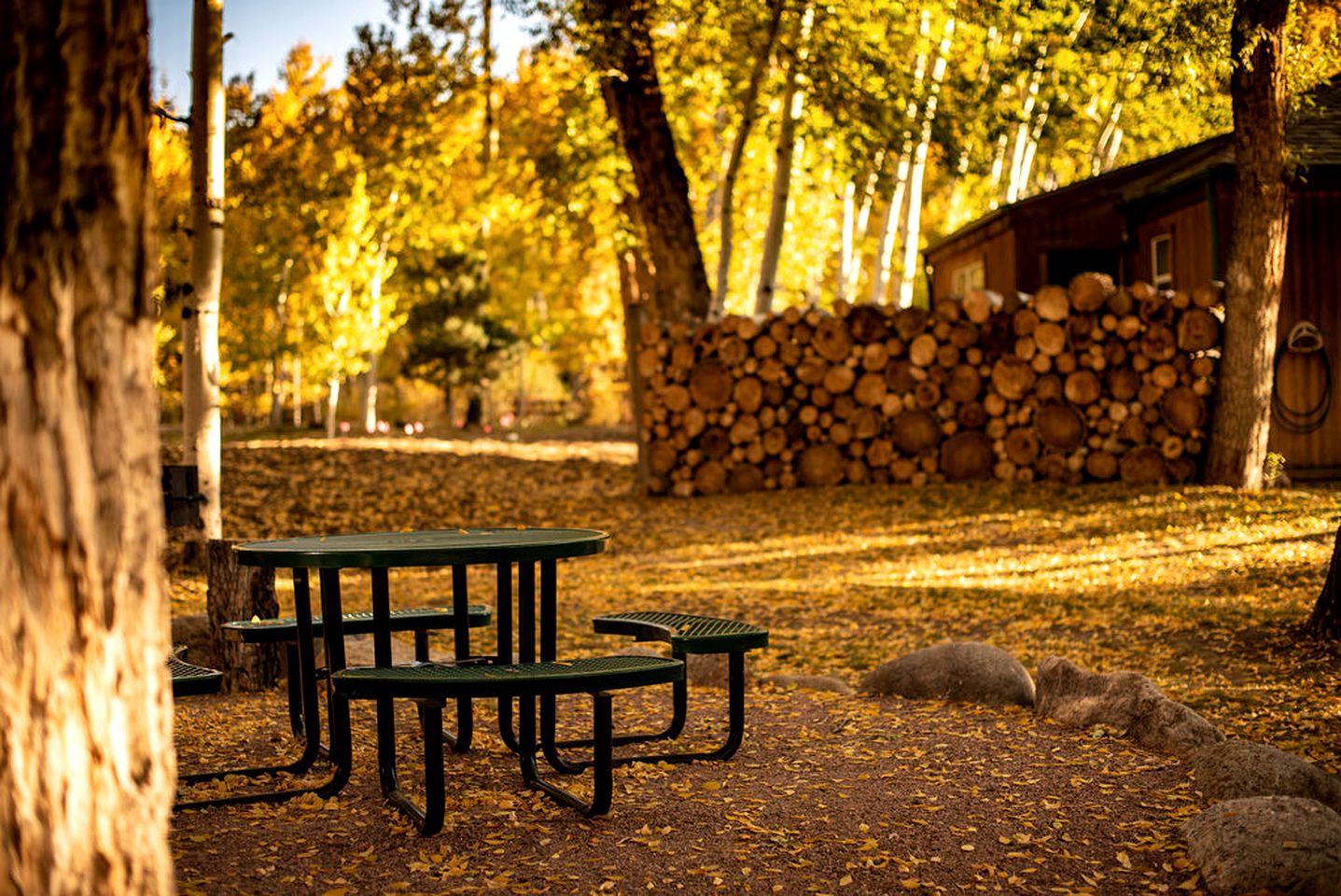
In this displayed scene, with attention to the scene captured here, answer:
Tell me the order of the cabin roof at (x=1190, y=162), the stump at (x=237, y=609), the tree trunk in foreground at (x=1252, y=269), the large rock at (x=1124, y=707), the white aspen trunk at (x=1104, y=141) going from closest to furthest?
the large rock at (x=1124, y=707)
the stump at (x=237, y=609)
the tree trunk in foreground at (x=1252, y=269)
the cabin roof at (x=1190, y=162)
the white aspen trunk at (x=1104, y=141)

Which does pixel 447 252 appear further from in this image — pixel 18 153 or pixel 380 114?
pixel 18 153

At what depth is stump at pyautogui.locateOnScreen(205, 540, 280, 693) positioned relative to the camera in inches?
280

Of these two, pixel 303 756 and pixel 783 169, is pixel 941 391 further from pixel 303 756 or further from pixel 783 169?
pixel 303 756

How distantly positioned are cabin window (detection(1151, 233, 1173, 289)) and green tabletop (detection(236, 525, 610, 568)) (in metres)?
14.0

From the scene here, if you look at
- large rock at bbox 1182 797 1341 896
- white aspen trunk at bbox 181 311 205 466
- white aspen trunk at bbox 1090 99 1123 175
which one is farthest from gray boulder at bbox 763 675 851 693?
white aspen trunk at bbox 1090 99 1123 175

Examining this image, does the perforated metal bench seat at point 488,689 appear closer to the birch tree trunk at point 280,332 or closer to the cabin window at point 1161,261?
the cabin window at point 1161,261

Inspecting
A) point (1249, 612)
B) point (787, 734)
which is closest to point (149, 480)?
point (787, 734)

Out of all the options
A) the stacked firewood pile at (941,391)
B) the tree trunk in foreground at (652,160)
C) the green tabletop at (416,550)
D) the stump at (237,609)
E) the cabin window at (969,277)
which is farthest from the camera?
the cabin window at (969,277)

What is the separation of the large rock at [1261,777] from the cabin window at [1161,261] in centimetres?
1355

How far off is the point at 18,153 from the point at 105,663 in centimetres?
88

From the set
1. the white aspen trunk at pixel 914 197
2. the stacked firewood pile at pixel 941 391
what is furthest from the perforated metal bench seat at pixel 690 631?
the white aspen trunk at pixel 914 197

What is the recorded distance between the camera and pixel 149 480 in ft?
8.27

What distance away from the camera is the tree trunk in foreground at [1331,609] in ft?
23.4

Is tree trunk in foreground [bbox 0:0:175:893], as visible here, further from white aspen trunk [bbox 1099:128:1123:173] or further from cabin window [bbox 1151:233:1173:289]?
white aspen trunk [bbox 1099:128:1123:173]
